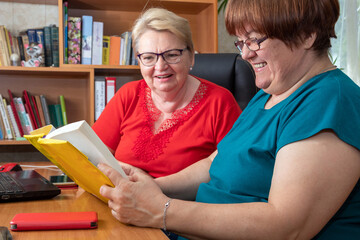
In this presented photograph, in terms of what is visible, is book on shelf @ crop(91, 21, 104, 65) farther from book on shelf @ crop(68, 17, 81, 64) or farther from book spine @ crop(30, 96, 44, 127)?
book spine @ crop(30, 96, 44, 127)

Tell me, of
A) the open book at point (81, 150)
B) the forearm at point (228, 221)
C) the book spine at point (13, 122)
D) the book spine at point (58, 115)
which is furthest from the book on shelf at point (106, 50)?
the forearm at point (228, 221)

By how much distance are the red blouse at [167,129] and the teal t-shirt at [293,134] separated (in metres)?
0.46

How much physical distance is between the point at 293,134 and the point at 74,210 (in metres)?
0.58

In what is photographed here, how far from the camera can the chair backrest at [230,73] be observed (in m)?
1.81

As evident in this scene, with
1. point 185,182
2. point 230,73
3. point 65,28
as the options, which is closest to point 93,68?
point 65,28

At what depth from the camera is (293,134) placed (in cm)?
81

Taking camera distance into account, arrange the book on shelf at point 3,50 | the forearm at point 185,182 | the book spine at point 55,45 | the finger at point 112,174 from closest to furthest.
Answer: the finger at point 112,174 < the forearm at point 185,182 < the book on shelf at point 3,50 < the book spine at point 55,45

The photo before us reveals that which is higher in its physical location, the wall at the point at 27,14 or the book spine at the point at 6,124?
the wall at the point at 27,14

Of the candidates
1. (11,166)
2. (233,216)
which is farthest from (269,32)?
(11,166)

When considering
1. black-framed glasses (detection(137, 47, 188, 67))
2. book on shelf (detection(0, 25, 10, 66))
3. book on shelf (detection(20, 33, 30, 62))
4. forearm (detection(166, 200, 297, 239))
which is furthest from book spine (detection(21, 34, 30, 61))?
forearm (detection(166, 200, 297, 239))

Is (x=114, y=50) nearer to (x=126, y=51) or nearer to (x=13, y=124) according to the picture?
(x=126, y=51)

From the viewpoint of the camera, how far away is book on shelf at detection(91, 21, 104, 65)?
2.61m

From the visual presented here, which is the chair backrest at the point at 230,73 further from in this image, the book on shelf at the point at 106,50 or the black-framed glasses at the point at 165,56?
the book on shelf at the point at 106,50

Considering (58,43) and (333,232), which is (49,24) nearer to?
(58,43)
